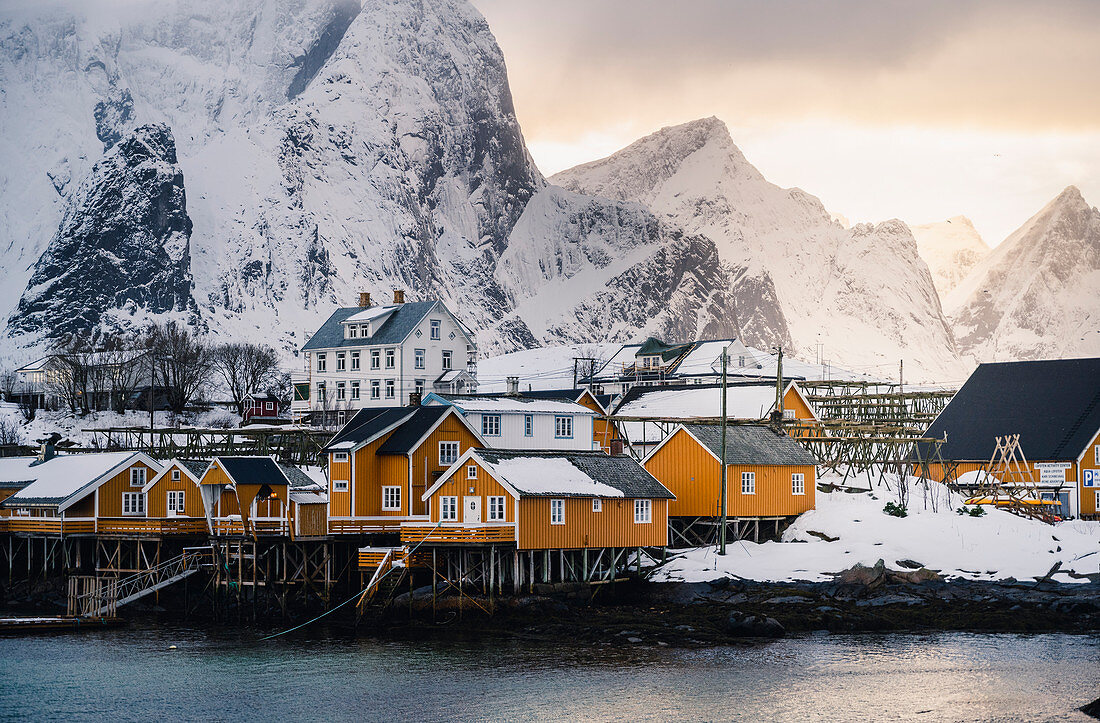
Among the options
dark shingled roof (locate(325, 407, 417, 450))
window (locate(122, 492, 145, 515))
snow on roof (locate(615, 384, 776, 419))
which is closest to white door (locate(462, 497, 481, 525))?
dark shingled roof (locate(325, 407, 417, 450))

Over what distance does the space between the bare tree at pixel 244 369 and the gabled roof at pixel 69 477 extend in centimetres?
6094

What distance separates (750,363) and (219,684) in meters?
103

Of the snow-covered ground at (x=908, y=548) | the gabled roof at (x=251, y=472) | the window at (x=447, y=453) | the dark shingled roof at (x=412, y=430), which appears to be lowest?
the snow-covered ground at (x=908, y=548)

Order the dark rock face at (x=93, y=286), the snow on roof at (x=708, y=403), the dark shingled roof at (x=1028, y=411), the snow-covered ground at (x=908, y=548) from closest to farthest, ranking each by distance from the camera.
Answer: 1. the snow-covered ground at (x=908, y=548)
2. the dark shingled roof at (x=1028, y=411)
3. the snow on roof at (x=708, y=403)
4. the dark rock face at (x=93, y=286)

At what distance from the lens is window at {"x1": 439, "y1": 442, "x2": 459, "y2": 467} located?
6047 cm

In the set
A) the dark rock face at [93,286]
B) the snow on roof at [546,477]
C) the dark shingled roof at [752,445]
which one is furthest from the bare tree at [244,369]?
the snow on roof at [546,477]

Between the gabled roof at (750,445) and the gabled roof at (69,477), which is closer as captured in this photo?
the gabled roof at (750,445)

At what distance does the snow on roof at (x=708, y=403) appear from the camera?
7931cm

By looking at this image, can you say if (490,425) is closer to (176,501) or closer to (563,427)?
(563,427)

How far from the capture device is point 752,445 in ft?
207

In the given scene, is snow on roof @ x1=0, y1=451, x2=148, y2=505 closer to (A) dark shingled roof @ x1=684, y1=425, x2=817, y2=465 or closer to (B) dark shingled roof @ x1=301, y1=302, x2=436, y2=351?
(A) dark shingled roof @ x1=684, y1=425, x2=817, y2=465

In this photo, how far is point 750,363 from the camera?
140 meters

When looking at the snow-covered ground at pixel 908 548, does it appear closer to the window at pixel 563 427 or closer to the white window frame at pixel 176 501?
the window at pixel 563 427

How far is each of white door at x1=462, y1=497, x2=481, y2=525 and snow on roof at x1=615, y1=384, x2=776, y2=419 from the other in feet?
85.9
